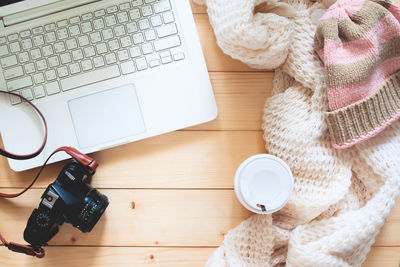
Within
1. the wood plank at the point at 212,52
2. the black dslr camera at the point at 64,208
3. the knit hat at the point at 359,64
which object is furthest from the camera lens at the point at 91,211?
Answer: the knit hat at the point at 359,64

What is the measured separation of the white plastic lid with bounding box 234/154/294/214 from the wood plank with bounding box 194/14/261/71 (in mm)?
184

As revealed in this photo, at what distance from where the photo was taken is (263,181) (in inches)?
23.7

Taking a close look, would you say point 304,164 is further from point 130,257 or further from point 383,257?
point 130,257

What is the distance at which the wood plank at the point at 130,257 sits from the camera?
65 centimetres

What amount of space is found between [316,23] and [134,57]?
1.11 ft

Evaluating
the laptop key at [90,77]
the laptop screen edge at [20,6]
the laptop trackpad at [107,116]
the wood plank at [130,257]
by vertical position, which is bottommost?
the wood plank at [130,257]

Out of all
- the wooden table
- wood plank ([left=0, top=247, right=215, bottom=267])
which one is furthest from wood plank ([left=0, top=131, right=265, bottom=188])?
wood plank ([left=0, top=247, right=215, bottom=267])

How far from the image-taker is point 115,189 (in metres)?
0.65

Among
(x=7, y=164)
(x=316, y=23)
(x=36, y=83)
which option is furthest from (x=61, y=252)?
(x=316, y=23)

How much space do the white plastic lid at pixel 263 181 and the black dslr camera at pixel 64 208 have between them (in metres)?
0.25

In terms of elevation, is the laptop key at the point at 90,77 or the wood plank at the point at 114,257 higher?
the laptop key at the point at 90,77

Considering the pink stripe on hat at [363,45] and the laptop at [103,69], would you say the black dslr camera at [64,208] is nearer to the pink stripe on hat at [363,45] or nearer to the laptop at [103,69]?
the laptop at [103,69]

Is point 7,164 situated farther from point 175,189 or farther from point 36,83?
point 175,189

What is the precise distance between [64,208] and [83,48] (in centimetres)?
28
